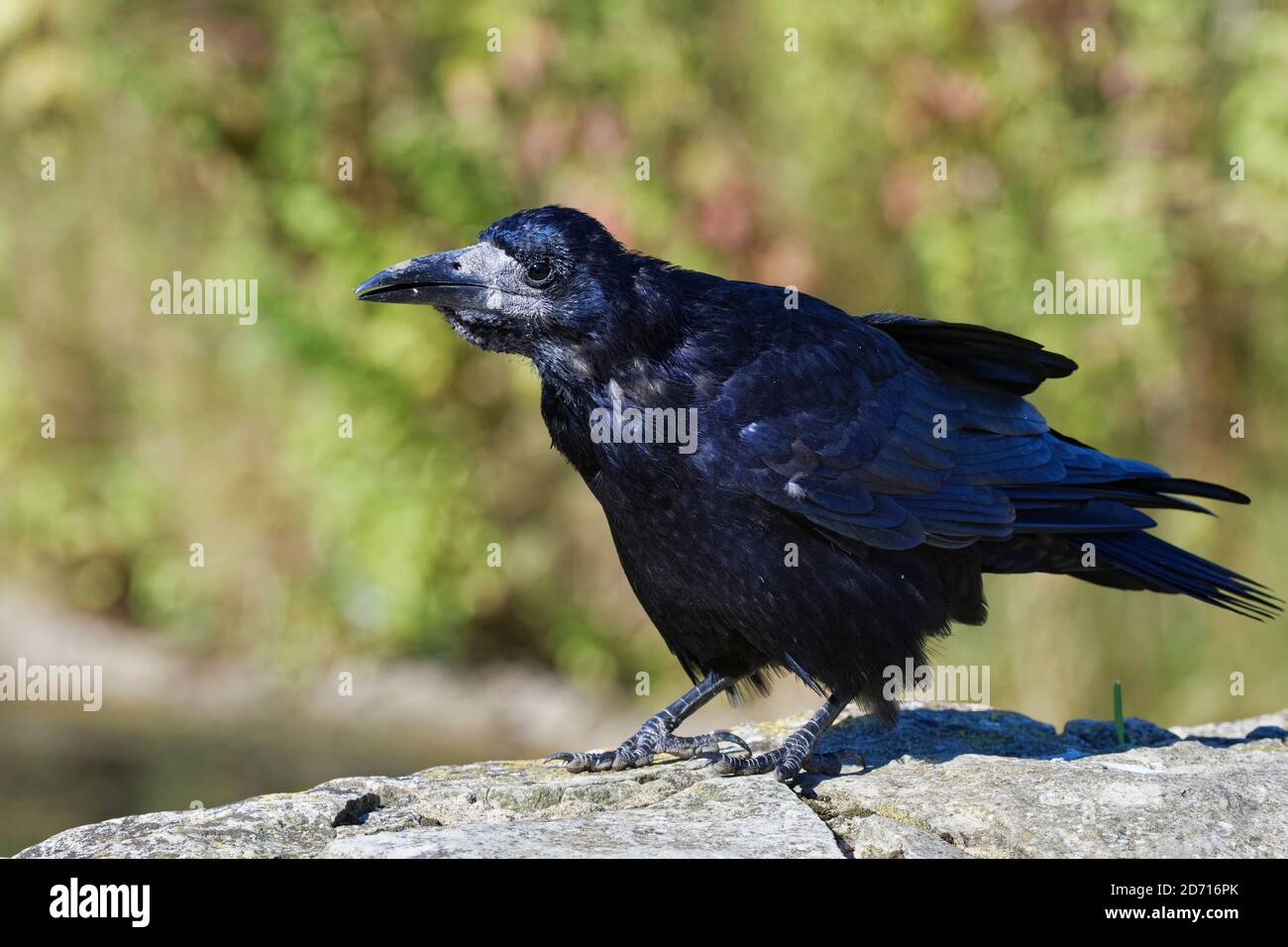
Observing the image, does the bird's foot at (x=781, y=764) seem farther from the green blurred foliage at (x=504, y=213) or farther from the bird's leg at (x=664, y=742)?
the green blurred foliage at (x=504, y=213)

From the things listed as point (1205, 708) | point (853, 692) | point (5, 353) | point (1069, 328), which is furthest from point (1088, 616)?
point (5, 353)

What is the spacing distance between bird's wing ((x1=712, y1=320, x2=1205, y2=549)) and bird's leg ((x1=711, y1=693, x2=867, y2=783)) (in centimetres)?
47

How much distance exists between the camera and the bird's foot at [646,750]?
390cm

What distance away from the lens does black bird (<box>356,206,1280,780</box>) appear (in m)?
3.76

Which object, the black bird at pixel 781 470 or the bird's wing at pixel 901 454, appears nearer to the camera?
the black bird at pixel 781 470

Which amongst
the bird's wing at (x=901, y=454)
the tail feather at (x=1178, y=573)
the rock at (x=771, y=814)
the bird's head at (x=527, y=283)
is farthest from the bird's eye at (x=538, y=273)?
the tail feather at (x=1178, y=573)

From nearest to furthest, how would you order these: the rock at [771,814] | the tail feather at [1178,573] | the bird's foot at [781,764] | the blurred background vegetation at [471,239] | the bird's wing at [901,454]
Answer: the rock at [771,814] → the bird's foot at [781,764] → the bird's wing at [901,454] → the tail feather at [1178,573] → the blurred background vegetation at [471,239]

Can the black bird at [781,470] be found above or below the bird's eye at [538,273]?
below

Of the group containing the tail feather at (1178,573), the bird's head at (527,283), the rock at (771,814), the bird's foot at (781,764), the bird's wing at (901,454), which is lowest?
the rock at (771,814)

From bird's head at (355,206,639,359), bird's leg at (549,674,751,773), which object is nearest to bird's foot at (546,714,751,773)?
bird's leg at (549,674,751,773)

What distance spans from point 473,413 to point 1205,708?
166 inches

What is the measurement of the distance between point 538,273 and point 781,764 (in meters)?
1.41

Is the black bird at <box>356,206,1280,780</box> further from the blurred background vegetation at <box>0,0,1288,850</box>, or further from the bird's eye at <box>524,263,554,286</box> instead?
the blurred background vegetation at <box>0,0,1288,850</box>

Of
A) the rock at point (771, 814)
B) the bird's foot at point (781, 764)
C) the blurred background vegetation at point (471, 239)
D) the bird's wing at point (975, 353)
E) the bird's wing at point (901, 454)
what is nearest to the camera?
the rock at point (771, 814)
